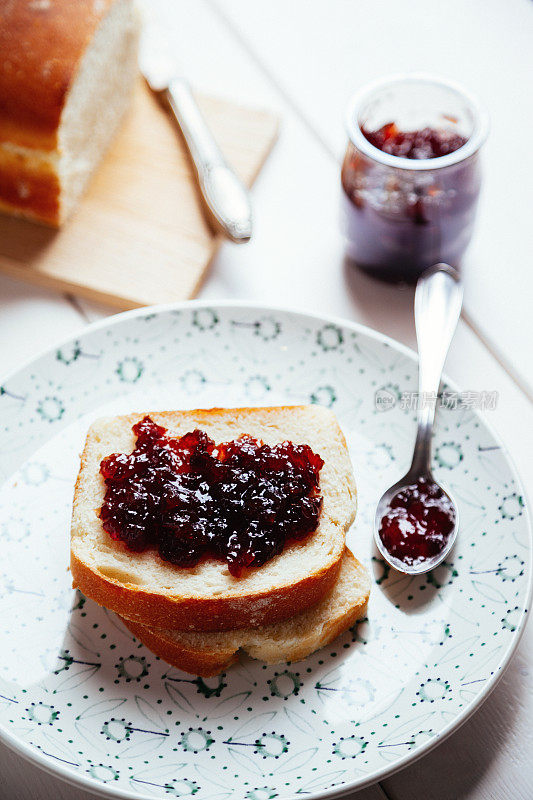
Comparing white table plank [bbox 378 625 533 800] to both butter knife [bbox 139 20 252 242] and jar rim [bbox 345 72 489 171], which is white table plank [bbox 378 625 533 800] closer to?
jar rim [bbox 345 72 489 171]

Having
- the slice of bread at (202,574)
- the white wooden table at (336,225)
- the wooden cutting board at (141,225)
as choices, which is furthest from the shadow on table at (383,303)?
the slice of bread at (202,574)

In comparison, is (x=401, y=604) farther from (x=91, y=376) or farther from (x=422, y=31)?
(x=422, y=31)

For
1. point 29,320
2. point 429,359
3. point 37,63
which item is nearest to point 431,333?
point 429,359

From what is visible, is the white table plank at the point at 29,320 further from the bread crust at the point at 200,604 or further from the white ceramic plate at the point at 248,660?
the bread crust at the point at 200,604

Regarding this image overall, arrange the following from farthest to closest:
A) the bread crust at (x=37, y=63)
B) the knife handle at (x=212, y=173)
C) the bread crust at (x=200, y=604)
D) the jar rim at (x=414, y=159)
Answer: the knife handle at (x=212, y=173) < the bread crust at (x=37, y=63) < the jar rim at (x=414, y=159) < the bread crust at (x=200, y=604)

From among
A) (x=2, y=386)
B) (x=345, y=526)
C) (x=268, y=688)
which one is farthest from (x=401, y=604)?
(x=2, y=386)

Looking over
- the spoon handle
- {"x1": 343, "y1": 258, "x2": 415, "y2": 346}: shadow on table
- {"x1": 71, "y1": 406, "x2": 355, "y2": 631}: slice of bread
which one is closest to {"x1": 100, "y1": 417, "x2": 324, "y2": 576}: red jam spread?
{"x1": 71, "y1": 406, "x2": 355, "y2": 631}: slice of bread

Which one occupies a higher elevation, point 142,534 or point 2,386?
point 2,386
